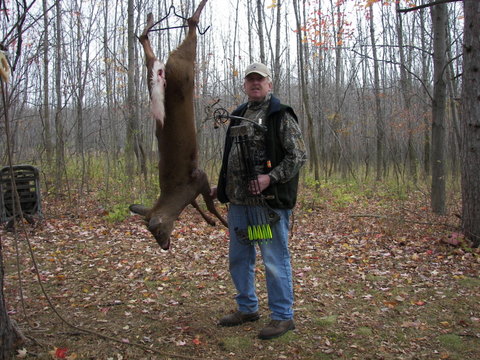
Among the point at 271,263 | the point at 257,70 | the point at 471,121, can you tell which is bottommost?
the point at 271,263

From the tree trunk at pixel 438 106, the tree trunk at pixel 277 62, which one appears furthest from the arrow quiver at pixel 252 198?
the tree trunk at pixel 277 62

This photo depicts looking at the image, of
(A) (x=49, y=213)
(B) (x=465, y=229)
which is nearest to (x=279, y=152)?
(B) (x=465, y=229)

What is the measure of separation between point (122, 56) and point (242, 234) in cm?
1530

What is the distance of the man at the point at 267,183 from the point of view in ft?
10.4

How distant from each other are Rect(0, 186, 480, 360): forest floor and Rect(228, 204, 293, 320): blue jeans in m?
0.31

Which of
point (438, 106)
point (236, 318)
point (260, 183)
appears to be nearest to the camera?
point (260, 183)

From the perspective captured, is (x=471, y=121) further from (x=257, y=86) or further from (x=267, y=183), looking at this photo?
(x=267, y=183)

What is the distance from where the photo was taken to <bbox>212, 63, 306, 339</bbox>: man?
318cm

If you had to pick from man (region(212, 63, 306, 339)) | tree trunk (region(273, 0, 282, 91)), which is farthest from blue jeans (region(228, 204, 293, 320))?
tree trunk (region(273, 0, 282, 91))

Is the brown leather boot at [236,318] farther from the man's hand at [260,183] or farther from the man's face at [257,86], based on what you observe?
the man's face at [257,86]

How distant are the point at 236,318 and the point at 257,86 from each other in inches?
84.0

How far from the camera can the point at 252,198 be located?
127 inches

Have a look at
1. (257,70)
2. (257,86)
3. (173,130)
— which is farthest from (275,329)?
(257,70)

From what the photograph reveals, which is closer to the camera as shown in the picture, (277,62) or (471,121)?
(471,121)
